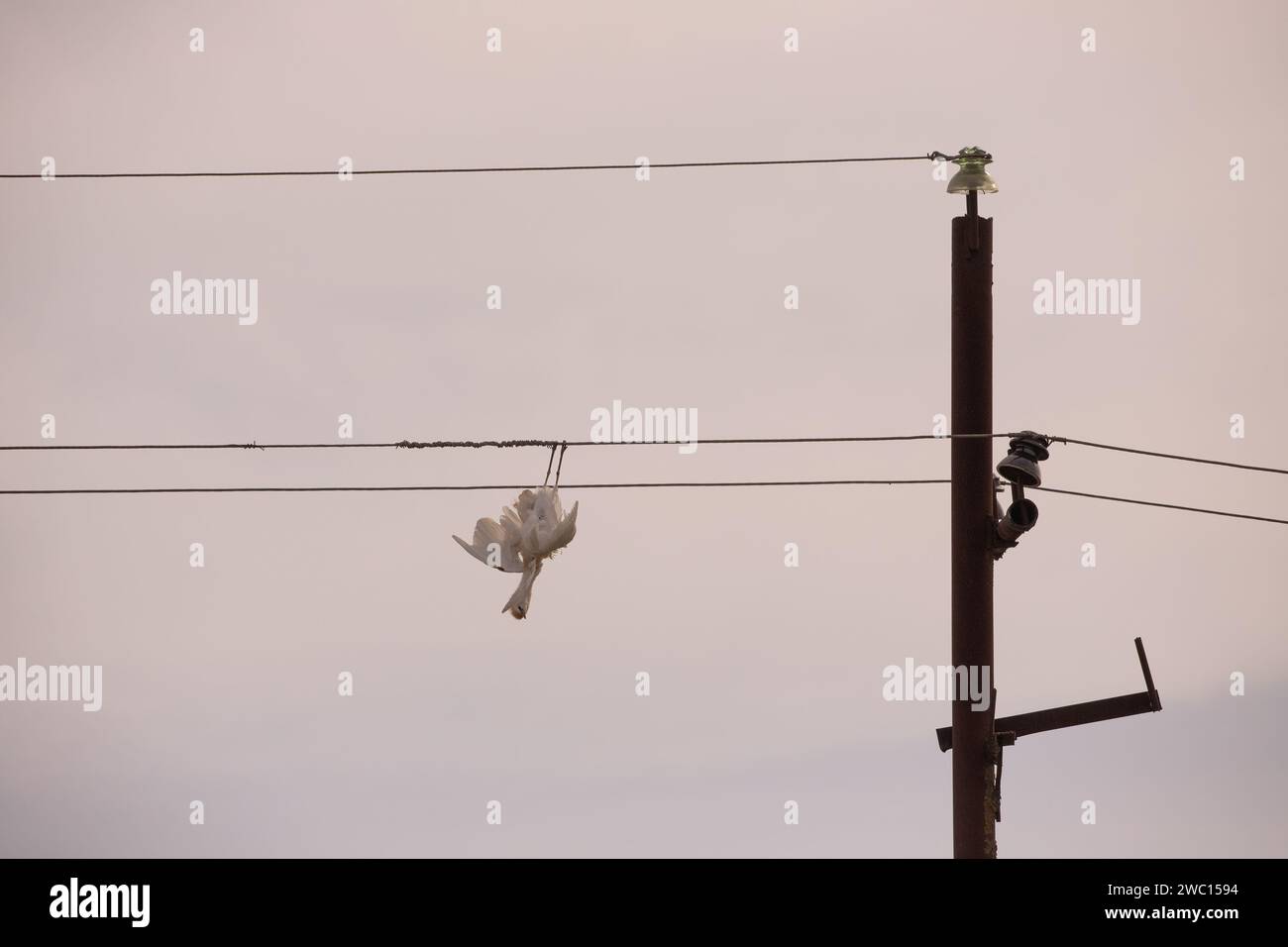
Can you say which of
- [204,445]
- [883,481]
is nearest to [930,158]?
[883,481]

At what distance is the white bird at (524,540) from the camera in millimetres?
11016

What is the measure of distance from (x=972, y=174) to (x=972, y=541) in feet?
7.35

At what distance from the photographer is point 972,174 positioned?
1202cm

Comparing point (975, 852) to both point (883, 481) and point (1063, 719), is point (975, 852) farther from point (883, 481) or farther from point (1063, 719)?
point (883, 481)

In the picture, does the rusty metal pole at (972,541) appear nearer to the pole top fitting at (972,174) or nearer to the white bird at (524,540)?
the pole top fitting at (972,174)

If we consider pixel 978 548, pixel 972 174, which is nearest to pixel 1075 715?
pixel 978 548

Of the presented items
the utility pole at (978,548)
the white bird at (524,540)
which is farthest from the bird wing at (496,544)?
the utility pole at (978,548)

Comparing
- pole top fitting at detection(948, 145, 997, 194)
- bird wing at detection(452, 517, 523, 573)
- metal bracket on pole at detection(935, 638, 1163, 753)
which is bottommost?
metal bracket on pole at detection(935, 638, 1163, 753)

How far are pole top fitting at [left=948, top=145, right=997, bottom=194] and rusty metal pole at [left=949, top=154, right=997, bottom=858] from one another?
0.97ft

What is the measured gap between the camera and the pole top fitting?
12.0 metres

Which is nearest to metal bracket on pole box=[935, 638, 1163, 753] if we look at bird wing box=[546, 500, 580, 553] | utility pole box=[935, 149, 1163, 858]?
utility pole box=[935, 149, 1163, 858]

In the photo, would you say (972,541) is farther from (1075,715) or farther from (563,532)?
(563,532)

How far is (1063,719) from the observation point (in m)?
12.0

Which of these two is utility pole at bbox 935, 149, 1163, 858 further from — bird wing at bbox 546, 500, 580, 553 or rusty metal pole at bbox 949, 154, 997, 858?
bird wing at bbox 546, 500, 580, 553
